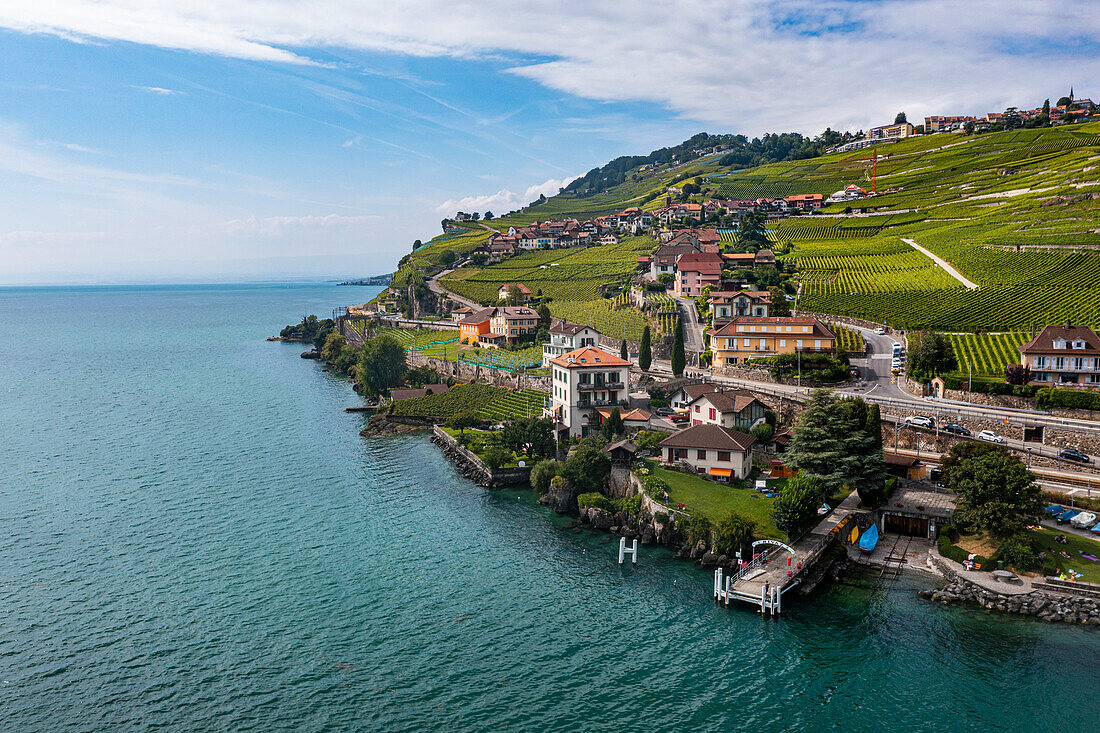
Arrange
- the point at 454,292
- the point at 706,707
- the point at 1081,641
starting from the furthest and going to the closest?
the point at 454,292
the point at 1081,641
the point at 706,707

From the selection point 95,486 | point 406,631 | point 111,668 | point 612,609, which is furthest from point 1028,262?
point 95,486

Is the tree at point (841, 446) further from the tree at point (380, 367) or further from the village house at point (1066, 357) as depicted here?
the tree at point (380, 367)

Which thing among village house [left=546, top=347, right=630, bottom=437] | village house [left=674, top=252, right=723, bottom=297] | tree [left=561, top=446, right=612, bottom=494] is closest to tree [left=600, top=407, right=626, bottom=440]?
village house [left=546, top=347, right=630, bottom=437]

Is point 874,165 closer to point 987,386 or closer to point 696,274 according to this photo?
point 696,274

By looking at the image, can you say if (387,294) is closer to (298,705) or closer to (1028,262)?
(1028,262)

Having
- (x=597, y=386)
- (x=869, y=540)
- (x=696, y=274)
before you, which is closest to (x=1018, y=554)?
(x=869, y=540)
